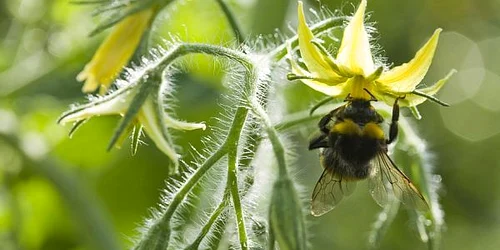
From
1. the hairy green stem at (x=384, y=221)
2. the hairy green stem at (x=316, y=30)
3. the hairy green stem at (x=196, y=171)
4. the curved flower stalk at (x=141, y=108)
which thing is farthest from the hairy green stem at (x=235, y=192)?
the hairy green stem at (x=384, y=221)

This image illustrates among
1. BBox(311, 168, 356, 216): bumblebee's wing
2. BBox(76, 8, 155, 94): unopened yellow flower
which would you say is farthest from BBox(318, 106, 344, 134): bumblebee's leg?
BBox(76, 8, 155, 94): unopened yellow flower

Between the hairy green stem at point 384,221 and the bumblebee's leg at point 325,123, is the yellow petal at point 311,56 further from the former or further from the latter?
the hairy green stem at point 384,221

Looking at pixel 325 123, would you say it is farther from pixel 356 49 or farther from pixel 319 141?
pixel 356 49

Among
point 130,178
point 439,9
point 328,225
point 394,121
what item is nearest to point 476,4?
point 439,9

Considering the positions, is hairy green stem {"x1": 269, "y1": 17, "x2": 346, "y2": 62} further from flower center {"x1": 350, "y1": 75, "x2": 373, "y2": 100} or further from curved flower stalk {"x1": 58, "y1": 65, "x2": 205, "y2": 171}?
curved flower stalk {"x1": 58, "y1": 65, "x2": 205, "y2": 171}

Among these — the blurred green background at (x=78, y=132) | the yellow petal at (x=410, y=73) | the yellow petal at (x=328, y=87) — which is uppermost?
the yellow petal at (x=410, y=73)

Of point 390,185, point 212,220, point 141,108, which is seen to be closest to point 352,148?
point 390,185
